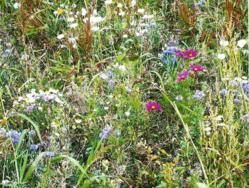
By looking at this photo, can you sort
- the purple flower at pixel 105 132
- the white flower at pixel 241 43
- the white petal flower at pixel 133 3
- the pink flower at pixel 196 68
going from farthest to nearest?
the white petal flower at pixel 133 3 < the white flower at pixel 241 43 < the pink flower at pixel 196 68 < the purple flower at pixel 105 132

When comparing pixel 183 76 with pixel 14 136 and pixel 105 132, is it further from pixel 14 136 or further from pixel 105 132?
pixel 14 136

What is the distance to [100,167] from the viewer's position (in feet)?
10.1

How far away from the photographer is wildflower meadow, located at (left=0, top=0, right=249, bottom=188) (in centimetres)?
299

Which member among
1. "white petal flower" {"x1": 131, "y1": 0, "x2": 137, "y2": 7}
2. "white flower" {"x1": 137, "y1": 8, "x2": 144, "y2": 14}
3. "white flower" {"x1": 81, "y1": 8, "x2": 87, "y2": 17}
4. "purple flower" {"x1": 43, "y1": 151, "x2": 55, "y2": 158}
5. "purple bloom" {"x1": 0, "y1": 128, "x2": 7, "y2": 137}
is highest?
"white petal flower" {"x1": 131, "y1": 0, "x2": 137, "y2": 7}

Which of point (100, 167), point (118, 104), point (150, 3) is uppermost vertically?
point (150, 3)

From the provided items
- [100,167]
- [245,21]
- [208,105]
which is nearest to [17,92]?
[100,167]

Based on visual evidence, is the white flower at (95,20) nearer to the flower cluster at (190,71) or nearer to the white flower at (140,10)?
the white flower at (140,10)

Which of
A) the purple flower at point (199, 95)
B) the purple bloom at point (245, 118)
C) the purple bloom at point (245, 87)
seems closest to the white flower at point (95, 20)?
the purple flower at point (199, 95)

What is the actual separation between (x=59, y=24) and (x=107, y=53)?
1.67ft

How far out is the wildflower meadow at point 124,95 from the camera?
2.99 metres

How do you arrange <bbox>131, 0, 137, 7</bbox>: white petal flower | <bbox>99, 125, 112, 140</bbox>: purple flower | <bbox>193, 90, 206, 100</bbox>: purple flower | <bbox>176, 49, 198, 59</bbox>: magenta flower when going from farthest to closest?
1. <bbox>131, 0, 137, 7</bbox>: white petal flower
2. <bbox>176, 49, 198, 59</bbox>: magenta flower
3. <bbox>193, 90, 206, 100</bbox>: purple flower
4. <bbox>99, 125, 112, 140</bbox>: purple flower

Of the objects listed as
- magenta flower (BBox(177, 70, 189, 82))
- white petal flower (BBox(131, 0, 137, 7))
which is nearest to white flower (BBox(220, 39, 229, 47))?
magenta flower (BBox(177, 70, 189, 82))

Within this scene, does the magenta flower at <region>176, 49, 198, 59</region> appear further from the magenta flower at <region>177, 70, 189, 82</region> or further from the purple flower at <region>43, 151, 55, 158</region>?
the purple flower at <region>43, 151, 55, 158</region>

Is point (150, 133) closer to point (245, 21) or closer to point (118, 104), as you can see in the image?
point (118, 104)
